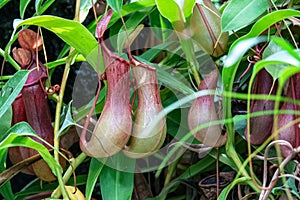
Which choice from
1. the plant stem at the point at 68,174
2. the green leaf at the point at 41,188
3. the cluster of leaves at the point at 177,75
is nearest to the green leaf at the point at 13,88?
the cluster of leaves at the point at 177,75

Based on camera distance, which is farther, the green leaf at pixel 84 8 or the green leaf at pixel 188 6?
the green leaf at pixel 84 8

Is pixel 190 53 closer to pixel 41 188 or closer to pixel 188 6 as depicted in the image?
pixel 188 6

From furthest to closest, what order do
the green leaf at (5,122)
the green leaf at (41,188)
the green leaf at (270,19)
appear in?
the green leaf at (41,188) → the green leaf at (5,122) → the green leaf at (270,19)

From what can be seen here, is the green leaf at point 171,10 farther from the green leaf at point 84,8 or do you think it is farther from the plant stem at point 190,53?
the green leaf at point 84,8

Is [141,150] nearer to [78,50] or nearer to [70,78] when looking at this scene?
[78,50]

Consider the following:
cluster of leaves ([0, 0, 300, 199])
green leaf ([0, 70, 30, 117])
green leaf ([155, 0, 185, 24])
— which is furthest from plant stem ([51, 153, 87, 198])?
green leaf ([155, 0, 185, 24])

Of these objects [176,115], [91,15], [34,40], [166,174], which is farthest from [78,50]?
[91,15]

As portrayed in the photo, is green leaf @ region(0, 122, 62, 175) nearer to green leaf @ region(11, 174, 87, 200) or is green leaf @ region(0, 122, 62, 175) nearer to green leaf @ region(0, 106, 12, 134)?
green leaf @ region(0, 106, 12, 134)

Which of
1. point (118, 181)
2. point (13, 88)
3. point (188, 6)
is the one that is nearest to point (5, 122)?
point (13, 88)
